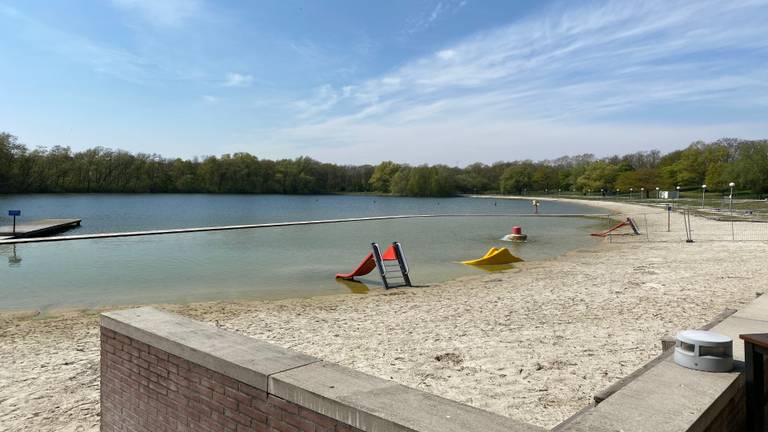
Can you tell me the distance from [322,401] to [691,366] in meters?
2.67

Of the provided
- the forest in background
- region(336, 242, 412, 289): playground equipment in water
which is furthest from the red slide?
the forest in background

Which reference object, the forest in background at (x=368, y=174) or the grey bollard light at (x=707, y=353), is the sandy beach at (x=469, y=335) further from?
the forest in background at (x=368, y=174)

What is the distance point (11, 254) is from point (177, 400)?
73.2 feet

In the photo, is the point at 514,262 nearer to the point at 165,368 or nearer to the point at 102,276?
the point at 102,276

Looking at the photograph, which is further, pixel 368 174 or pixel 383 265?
pixel 368 174

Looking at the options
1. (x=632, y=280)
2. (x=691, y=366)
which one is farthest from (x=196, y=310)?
(x=632, y=280)

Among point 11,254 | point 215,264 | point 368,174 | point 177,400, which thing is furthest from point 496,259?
point 368,174

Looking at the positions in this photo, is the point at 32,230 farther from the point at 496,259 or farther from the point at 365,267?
the point at 496,259

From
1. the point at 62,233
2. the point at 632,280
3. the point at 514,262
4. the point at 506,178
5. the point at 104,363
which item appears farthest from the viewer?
the point at 506,178

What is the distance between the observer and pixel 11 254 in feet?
69.8

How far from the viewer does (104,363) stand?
15.7ft

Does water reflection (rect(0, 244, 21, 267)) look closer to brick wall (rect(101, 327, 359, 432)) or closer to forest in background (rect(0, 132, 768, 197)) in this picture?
brick wall (rect(101, 327, 359, 432))

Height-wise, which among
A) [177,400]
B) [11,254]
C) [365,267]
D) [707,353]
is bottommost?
[11,254]

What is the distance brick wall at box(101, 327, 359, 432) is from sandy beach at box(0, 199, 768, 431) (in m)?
1.10
